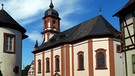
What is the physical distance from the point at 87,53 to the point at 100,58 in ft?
7.50

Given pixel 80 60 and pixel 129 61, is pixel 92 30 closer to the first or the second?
pixel 80 60

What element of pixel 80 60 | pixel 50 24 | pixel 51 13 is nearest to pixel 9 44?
pixel 80 60

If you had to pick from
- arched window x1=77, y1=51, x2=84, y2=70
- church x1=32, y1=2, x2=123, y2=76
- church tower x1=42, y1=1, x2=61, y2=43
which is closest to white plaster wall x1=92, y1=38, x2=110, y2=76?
church x1=32, y1=2, x2=123, y2=76

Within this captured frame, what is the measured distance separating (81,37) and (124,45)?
53.3 feet

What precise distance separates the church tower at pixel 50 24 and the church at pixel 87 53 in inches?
318

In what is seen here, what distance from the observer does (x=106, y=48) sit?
36.4 meters

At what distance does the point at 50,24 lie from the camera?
59594mm

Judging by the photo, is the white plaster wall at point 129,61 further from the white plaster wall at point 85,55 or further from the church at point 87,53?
the white plaster wall at point 85,55

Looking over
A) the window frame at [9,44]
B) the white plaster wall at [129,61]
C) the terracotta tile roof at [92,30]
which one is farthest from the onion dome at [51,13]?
the white plaster wall at [129,61]

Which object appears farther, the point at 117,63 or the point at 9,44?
the point at 117,63

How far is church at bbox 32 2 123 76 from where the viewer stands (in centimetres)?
3616

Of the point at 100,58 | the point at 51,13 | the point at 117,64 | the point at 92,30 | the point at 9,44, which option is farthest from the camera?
the point at 51,13

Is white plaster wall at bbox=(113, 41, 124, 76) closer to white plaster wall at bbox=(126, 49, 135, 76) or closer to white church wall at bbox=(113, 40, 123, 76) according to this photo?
white church wall at bbox=(113, 40, 123, 76)

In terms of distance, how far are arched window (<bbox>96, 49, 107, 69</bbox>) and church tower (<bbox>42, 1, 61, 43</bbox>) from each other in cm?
2351
